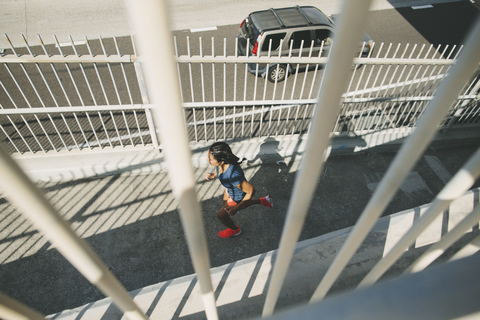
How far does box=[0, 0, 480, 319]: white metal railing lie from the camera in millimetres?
384

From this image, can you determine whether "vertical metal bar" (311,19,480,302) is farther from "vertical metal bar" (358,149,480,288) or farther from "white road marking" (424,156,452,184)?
"white road marking" (424,156,452,184)

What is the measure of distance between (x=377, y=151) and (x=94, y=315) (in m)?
5.40

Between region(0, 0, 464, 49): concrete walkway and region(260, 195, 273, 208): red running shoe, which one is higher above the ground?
region(0, 0, 464, 49): concrete walkway

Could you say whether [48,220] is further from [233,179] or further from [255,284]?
[233,179]

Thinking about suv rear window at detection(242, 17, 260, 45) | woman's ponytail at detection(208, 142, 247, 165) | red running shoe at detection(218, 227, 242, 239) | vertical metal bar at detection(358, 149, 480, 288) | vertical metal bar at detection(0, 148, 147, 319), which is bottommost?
red running shoe at detection(218, 227, 242, 239)

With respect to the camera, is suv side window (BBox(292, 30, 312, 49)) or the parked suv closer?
the parked suv

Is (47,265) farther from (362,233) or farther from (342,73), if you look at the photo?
(342,73)

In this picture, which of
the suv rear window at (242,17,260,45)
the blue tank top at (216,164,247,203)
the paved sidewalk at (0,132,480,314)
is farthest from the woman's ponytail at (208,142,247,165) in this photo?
the suv rear window at (242,17,260,45)

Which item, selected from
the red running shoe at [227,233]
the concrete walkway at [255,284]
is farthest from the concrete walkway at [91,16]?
the concrete walkway at [255,284]

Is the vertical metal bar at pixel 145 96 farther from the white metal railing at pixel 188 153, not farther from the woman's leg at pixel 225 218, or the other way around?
the white metal railing at pixel 188 153

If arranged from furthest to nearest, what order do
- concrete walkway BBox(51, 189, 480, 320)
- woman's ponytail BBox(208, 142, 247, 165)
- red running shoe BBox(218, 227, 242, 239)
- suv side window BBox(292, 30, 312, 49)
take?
suv side window BBox(292, 30, 312, 49) → red running shoe BBox(218, 227, 242, 239) → woman's ponytail BBox(208, 142, 247, 165) → concrete walkway BBox(51, 189, 480, 320)

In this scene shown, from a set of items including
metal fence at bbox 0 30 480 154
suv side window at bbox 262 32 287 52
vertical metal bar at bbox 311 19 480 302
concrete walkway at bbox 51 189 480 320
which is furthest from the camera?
suv side window at bbox 262 32 287 52

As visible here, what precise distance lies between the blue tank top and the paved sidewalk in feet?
2.66

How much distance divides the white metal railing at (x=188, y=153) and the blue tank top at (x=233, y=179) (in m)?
2.77
